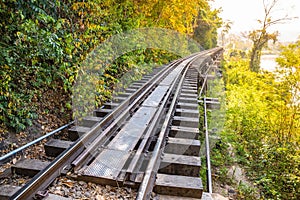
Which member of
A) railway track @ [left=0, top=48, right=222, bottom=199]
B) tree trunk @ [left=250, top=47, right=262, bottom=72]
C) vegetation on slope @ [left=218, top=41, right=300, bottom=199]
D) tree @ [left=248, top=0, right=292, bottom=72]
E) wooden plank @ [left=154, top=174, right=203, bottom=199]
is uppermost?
tree @ [left=248, top=0, right=292, bottom=72]

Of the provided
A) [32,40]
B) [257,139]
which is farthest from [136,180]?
[257,139]

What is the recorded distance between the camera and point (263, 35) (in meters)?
23.5

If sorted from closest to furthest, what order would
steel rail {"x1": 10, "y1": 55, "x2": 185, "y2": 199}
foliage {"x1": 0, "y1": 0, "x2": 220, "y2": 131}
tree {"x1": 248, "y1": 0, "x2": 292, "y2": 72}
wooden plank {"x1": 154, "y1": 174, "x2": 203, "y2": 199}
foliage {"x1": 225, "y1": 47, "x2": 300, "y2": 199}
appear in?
steel rail {"x1": 10, "y1": 55, "x2": 185, "y2": 199} → wooden plank {"x1": 154, "y1": 174, "x2": 203, "y2": 199} → foliage {"x1": 0, "y1": 0, "x2": 220, "y2": 131} → foliage {"x1": 225, "y1": 47, "x2": 300, "y2": 199} → tree {"x1": 248, "y1": 0, "x2": 292, "y2": 72}

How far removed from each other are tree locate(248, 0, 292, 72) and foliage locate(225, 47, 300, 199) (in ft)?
46.9

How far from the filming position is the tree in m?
21.7

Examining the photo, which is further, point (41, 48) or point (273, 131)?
point (273, 131)

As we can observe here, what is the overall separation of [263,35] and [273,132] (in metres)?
19.9

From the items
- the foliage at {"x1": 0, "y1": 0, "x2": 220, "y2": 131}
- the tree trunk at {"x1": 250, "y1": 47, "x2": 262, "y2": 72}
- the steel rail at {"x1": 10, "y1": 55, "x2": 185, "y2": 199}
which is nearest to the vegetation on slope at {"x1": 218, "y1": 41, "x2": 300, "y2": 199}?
the steel rail at {"x1": 10, "y1": 55, "x2": 185, "y2": 199}

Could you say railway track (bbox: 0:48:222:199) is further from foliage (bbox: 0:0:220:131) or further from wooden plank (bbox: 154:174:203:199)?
foliage (bbox: 0:0:220:131)

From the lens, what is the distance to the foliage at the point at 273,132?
452cm

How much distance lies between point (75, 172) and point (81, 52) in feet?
10.5

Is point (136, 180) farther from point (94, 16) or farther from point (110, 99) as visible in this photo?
point (94, 16)

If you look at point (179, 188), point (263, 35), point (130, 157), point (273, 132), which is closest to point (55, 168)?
point (130, 157)

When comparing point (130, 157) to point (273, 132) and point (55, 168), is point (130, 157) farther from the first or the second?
point (273, 132)
